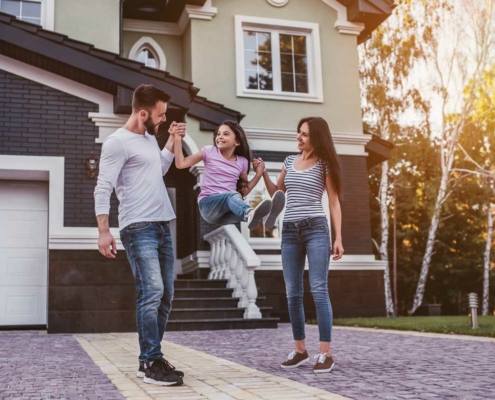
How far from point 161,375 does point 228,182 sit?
158 centimetres

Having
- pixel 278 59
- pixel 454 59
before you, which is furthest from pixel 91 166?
pixel 454 59

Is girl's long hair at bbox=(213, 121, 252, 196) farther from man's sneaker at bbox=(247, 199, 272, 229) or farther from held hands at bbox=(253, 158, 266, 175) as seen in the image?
man's sneaker at bbox=(247, 199, 272, 229)

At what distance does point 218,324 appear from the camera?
9648 millimetres

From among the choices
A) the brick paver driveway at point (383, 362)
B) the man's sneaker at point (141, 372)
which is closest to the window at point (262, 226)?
the brick paver driveway at point (383, 362)

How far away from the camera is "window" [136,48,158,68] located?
14562 mm

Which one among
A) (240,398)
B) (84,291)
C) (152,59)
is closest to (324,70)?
(152,59)

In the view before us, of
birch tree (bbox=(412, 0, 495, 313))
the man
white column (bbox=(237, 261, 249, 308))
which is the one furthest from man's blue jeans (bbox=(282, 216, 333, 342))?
birch tree (bbox=(412, 0, 495, 313))

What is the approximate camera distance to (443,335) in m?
7.78

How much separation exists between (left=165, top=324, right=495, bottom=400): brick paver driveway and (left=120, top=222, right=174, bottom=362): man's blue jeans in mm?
938

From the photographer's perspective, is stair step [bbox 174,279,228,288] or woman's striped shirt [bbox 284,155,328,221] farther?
stair step [bbox 174,279,228,288]

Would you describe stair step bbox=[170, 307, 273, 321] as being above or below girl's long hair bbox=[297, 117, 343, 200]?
below

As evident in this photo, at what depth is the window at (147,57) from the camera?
14.6m

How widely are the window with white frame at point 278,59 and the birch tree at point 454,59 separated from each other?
31.1 feet

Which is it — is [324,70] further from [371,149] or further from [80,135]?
[80,135]
